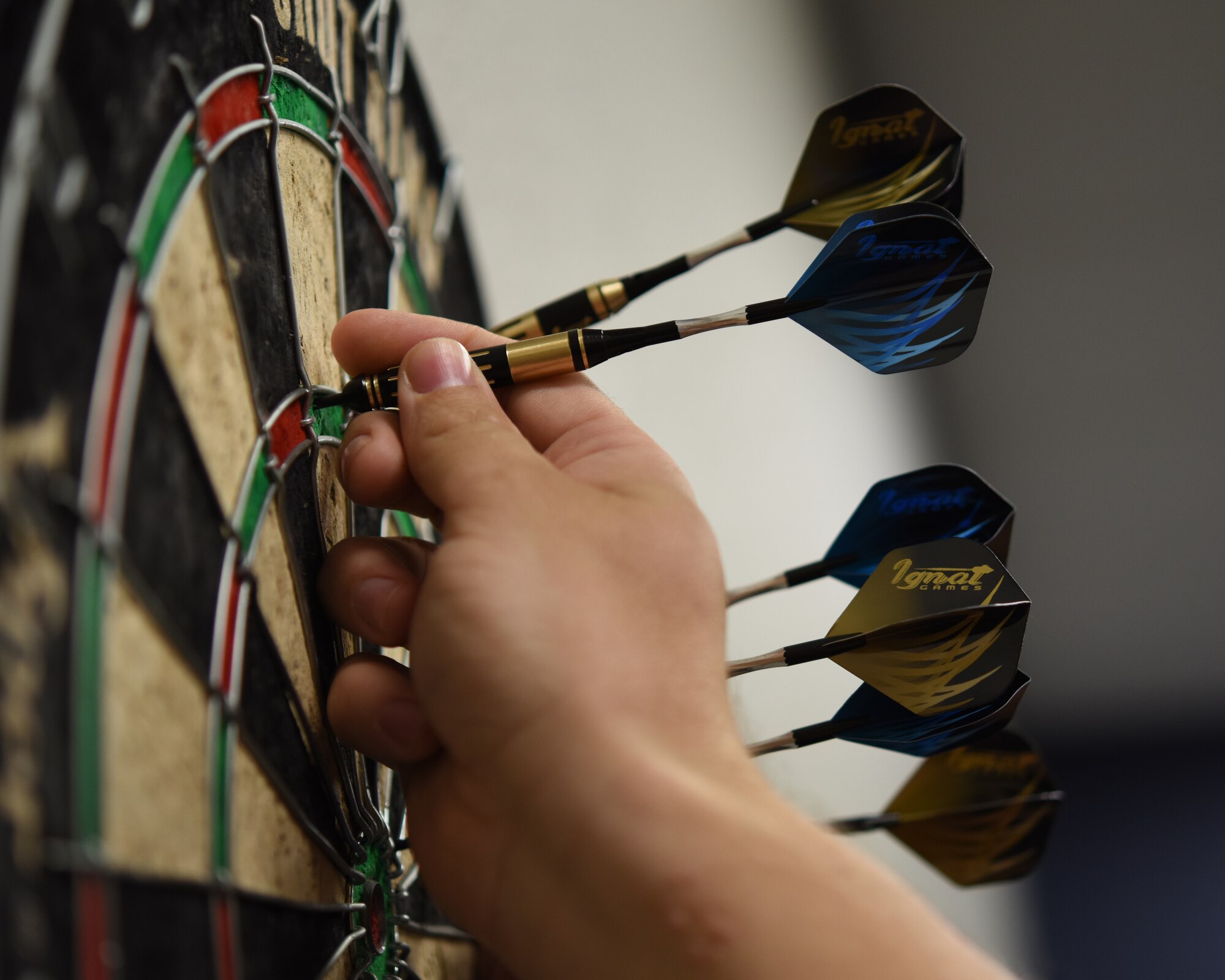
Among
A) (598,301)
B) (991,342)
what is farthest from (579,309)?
(991,342)

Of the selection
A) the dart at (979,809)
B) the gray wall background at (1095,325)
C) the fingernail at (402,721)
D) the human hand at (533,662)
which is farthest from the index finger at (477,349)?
the gray wall background at (1095,325)

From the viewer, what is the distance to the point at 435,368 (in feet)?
1.18

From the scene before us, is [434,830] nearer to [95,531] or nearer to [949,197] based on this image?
[95,531]

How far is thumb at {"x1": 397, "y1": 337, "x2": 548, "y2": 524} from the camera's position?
32 centimetres

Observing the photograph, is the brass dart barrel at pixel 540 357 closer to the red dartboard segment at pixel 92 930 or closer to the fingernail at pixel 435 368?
the fingernail at pixel 435 368

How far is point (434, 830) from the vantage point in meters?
0.34

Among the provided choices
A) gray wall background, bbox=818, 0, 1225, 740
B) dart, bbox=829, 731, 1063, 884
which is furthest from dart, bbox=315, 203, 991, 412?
gray wall background, bbox=818, 0, 1225, 740

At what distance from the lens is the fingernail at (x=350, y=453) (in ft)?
1.19

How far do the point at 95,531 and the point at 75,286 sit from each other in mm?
58

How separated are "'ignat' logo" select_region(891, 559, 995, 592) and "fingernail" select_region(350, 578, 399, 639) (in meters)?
0.21

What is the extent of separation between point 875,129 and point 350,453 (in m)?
0.32

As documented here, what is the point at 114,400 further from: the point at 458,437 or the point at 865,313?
the point at 865,313

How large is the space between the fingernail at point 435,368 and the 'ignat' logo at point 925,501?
0.84 feet

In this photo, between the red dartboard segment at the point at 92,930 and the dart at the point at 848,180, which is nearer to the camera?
the red dartboard segment at the point at 92,930
